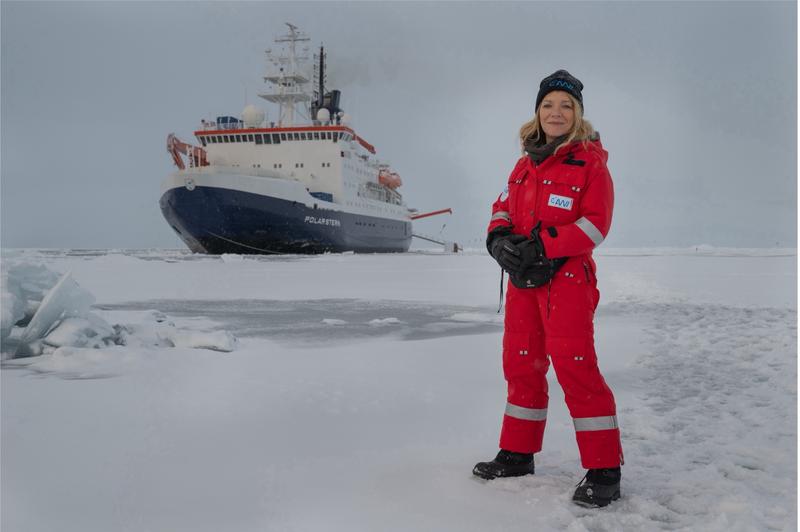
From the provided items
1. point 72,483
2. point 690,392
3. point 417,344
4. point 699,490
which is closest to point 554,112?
point 699,490

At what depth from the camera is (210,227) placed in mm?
19781

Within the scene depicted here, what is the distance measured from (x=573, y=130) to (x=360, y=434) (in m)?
1.36

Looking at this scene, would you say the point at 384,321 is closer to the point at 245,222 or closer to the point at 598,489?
the point at 598,489

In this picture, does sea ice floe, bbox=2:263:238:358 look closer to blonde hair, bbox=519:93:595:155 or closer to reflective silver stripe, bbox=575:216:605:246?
blonde hair, bbox=519:93:595:155

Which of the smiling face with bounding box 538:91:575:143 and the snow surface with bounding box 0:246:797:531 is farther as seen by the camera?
the smiling face with bounding box 538:91:575:143

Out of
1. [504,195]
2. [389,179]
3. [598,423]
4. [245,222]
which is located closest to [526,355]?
[598,423]

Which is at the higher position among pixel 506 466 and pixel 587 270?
pixel 587 270

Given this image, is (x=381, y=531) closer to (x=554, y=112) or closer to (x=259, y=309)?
(x=554, y=112)

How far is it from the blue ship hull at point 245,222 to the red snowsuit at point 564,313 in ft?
61.2

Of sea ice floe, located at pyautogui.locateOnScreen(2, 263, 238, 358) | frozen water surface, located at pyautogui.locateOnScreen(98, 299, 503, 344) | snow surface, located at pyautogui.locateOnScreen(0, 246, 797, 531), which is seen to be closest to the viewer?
snow surface, located at pyautogui.locateOnScreen(0, 246, 797, 531)

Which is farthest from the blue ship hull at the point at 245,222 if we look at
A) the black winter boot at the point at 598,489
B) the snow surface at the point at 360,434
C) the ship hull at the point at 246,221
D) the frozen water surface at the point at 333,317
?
the black winter boot at the point at 598,489

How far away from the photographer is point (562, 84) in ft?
6.10

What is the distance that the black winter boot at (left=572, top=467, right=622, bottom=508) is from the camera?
1542 millimetres

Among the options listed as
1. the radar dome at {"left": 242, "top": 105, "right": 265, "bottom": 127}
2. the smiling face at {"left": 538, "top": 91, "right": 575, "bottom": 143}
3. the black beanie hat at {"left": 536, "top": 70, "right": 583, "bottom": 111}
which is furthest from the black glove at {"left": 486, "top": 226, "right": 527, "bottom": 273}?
the radar dome at {"left": 242, "top": 105, "right": 265, "bottom": 127}
